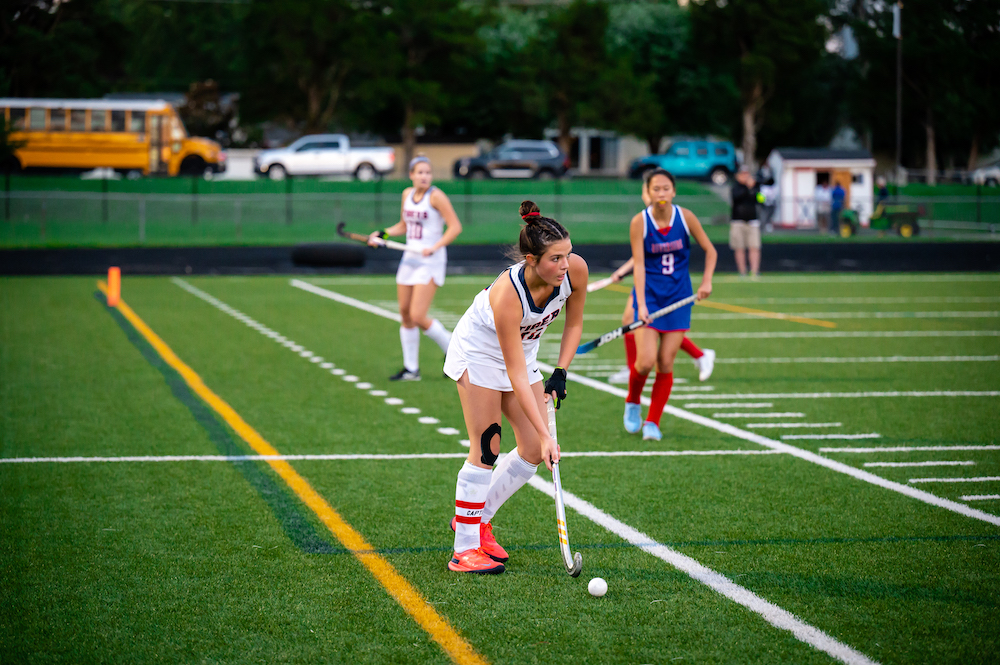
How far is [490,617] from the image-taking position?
15.1ft

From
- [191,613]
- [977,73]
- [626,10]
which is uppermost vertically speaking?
[626,10]

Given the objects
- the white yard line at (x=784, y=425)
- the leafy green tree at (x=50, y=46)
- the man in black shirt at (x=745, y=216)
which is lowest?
the white yard line at (x=784, y=425)

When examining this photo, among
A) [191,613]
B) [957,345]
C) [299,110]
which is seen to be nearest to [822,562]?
[191,613]

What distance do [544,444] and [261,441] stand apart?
3789 millimetres

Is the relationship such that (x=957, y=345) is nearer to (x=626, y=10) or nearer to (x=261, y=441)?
(x=261, y=441)

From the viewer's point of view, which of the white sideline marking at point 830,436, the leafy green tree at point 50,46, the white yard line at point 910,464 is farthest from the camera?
the leafy green tree at point 50,46

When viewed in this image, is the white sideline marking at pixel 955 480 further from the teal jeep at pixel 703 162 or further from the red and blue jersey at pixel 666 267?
the teal jeep at pixel 703 162

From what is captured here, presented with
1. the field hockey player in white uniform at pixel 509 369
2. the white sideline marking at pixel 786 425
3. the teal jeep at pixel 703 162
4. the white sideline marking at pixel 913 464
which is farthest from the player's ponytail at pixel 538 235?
the teal jeep at pixel 703 162

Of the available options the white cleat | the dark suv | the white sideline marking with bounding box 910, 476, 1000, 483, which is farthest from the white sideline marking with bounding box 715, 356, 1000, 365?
the dark suv

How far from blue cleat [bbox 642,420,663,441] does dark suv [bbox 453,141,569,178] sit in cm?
3922

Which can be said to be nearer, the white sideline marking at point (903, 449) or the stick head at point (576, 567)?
the stick head at point (576, 567)

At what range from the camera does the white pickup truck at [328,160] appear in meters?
44.5

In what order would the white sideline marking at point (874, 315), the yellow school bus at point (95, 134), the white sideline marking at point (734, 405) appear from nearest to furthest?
the white sideline marking at point (734, 405) < the white sideline marking at point (874, 315) < the yellow school bus at point (95, 134)

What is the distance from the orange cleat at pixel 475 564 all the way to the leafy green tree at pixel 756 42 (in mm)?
51138
